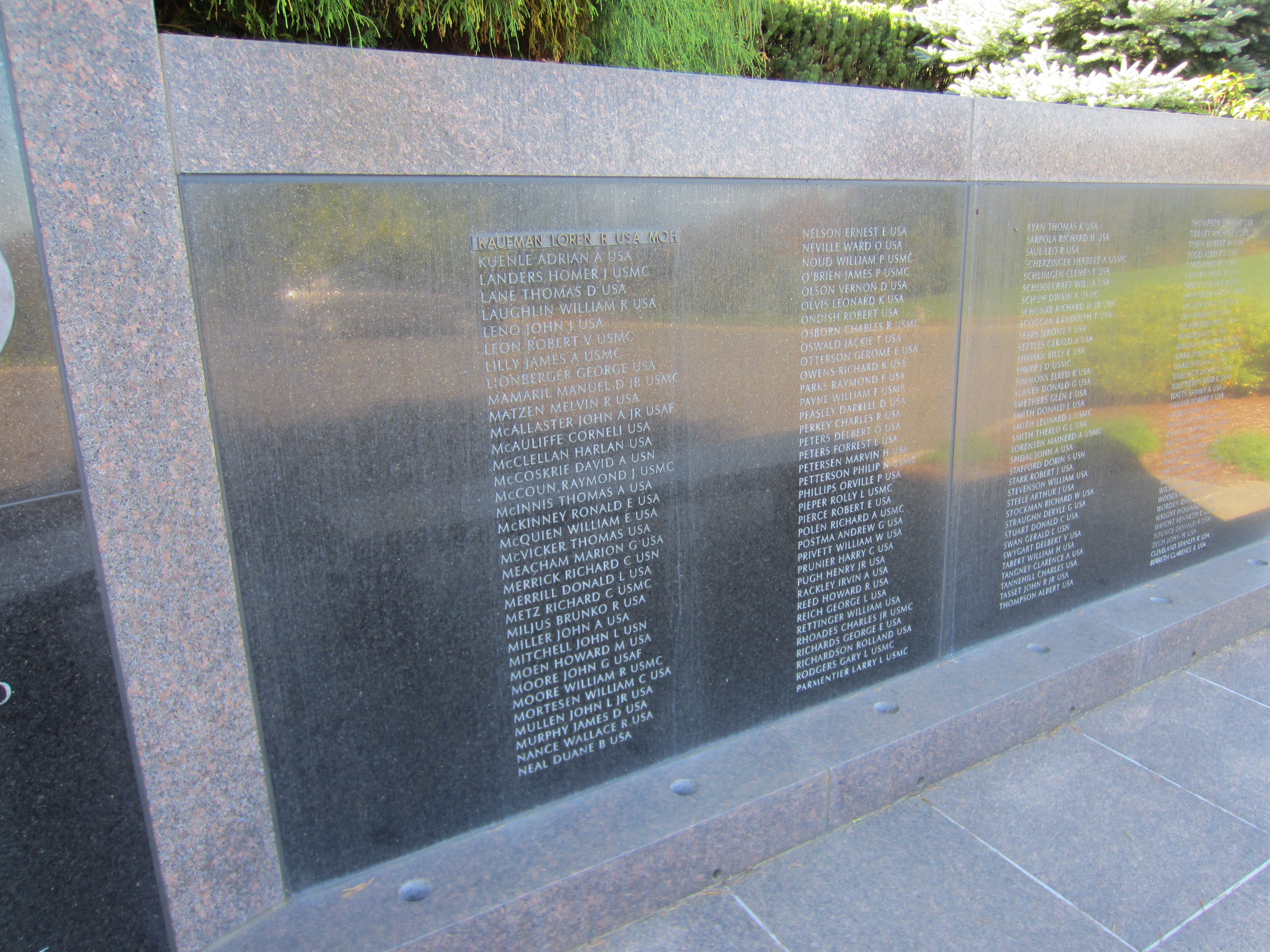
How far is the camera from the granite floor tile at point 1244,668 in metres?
4.30

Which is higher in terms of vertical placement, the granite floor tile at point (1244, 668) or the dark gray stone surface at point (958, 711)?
the dark gray stone surface at point (958, 711)

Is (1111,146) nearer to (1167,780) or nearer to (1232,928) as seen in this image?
(1167,780)

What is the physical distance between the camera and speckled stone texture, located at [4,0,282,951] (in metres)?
2.04

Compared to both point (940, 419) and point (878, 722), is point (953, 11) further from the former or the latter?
point (878, 722)

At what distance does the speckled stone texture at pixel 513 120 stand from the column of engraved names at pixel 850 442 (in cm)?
32

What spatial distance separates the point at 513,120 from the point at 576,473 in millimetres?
1098

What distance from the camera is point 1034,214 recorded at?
12.9 ft

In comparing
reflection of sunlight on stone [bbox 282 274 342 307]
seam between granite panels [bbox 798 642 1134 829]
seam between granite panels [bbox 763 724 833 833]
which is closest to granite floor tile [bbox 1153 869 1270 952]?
seam between granite panels [bbox 798 642 1134 829]

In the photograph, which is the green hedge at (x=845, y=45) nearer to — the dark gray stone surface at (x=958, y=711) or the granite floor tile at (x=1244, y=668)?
the granite floor tile at (x=1244, y=668)

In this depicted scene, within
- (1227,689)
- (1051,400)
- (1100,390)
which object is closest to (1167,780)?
(1227,689)

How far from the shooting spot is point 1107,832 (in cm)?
331

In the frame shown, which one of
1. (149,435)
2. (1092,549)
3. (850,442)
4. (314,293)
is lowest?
(1092,549)

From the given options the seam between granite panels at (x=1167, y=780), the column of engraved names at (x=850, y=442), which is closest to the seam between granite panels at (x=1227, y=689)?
the seam between granite panels at (x=1167, y=780)

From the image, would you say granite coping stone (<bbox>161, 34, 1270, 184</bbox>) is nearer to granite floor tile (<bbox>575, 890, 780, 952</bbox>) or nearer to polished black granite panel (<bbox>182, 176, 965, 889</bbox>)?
polished black granite panel (<bbox>182, 176, 965, 889</bbox>)
